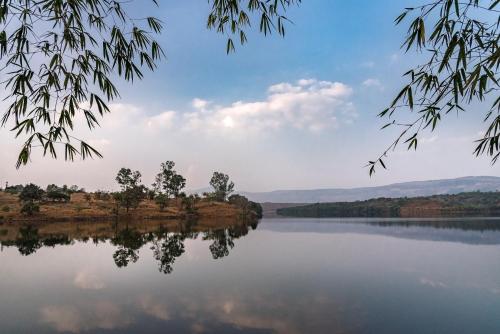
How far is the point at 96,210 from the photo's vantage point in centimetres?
9812

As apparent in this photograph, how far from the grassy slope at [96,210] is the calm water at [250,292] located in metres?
60.3

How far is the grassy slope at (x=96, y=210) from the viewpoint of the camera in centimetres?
8850

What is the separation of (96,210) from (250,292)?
9157 cm

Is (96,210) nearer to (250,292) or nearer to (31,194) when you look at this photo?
(31,194)

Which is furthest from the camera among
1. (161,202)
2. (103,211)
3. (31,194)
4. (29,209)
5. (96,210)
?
(161,202)

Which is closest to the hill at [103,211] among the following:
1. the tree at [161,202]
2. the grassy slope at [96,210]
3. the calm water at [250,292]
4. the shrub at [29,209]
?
the grassy slope at [96,210]

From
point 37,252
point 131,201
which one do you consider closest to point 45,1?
point 37,252

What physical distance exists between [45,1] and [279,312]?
1483 cm

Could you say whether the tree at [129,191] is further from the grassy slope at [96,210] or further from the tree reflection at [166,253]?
the tree reflection at [166,253]

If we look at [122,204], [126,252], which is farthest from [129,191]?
[126,252]

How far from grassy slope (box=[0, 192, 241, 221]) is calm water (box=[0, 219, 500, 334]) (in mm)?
60348

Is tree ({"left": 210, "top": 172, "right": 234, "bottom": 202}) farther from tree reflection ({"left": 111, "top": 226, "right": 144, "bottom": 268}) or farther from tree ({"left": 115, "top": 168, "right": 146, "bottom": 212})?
tree reflection ({"left": 111, "top": 226, "right": 144, "bottom": 268})

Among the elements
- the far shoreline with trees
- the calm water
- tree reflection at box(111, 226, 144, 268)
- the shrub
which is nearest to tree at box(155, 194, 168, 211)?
the far shoreline with trees

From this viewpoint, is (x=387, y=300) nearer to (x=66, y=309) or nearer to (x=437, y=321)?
(x=437, y=321)
